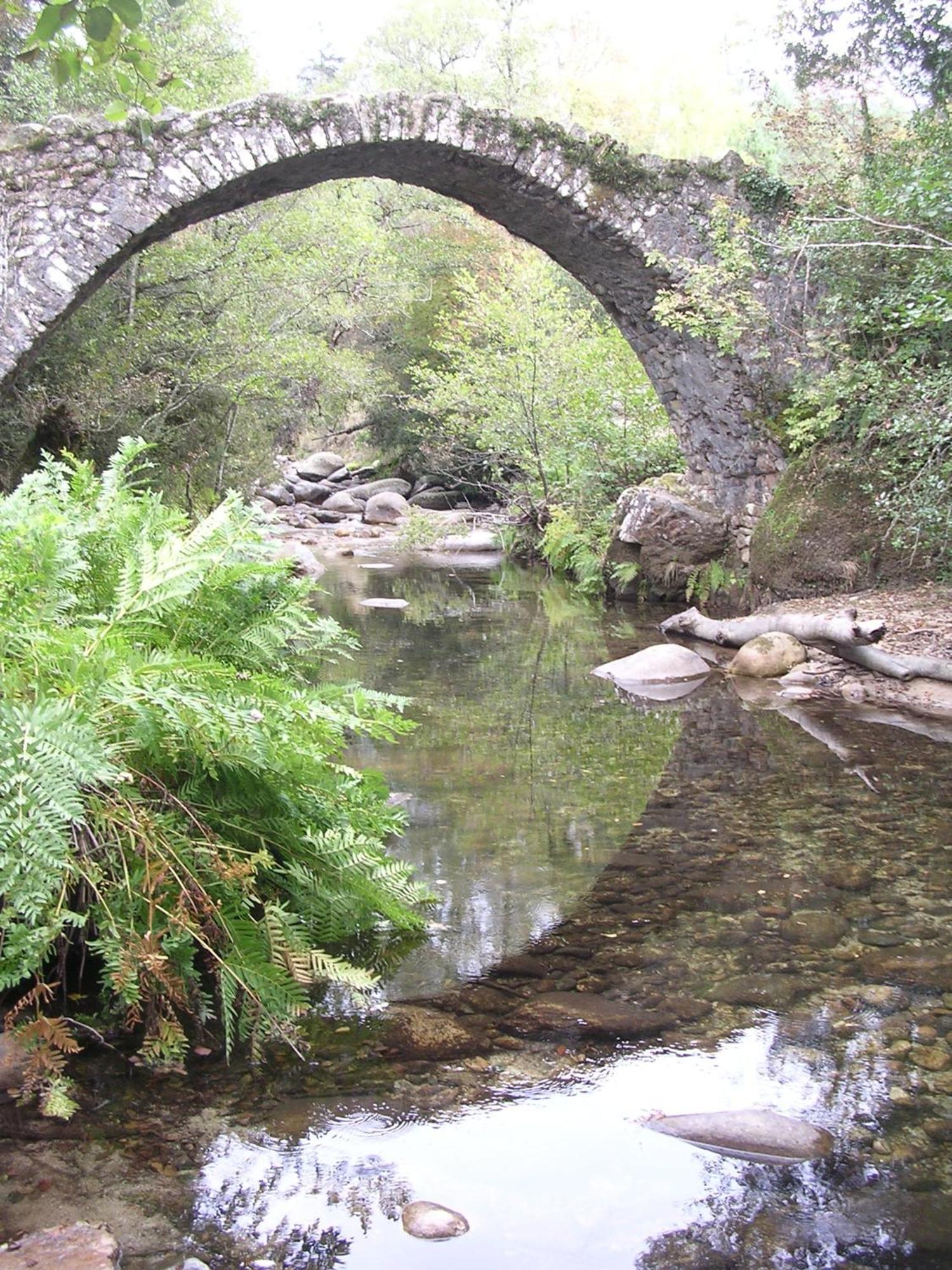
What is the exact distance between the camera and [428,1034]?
2.48 m

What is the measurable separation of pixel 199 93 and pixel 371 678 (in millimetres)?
10192

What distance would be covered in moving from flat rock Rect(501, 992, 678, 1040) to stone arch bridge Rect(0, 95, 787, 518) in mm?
6932

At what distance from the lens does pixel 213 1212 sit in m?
1.83

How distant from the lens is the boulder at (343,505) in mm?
22906

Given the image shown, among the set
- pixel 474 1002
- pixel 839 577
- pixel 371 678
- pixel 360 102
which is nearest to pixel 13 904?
pixel 474 1002

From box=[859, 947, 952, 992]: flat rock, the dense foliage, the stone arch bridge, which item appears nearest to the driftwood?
the stone arch bridge

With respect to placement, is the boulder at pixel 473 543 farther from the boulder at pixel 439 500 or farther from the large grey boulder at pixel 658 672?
the large grey boulder at pixel 658 672

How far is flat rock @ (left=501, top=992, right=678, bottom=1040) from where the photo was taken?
2.53 m

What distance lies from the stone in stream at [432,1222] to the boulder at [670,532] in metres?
8.95

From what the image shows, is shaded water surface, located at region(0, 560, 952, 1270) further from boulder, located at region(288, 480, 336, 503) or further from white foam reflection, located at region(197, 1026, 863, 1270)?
boulder, located at region(288, 480, 336, 503)

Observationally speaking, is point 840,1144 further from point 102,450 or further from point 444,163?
point 102,450

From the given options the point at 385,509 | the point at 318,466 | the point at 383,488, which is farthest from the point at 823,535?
the point at 318,466

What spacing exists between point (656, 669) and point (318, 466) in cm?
2110

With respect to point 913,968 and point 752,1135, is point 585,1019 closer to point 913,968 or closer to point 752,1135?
point 752,1135
